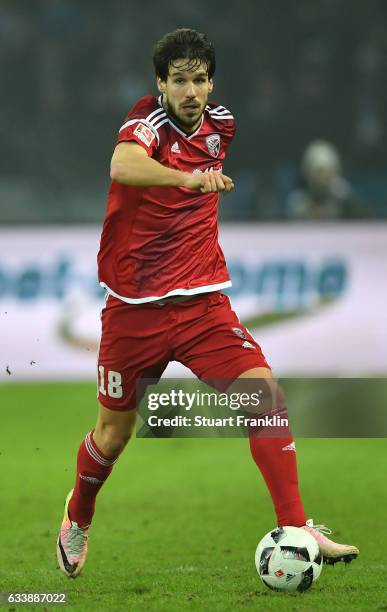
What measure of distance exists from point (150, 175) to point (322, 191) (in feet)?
20.7

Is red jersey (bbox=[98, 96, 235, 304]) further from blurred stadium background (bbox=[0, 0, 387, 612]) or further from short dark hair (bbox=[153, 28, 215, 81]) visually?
blurred stadium background (bbox=[0, 0, 387, 612])

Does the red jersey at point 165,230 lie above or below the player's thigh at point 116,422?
above

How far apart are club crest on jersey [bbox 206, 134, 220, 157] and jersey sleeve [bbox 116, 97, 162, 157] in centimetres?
27

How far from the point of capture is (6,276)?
1030 centimetres

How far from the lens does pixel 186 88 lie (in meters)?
4.91

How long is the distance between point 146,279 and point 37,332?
5309mm

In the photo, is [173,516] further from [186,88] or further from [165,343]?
[186,88]

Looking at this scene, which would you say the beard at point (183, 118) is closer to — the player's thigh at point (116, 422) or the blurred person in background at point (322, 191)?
the player's thigh at point (116, 422)

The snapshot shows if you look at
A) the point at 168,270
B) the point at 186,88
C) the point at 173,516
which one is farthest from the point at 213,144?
the point at 173,516

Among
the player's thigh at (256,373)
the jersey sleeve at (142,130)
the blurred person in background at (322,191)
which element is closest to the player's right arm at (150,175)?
the jersey sleeve at (142,130)

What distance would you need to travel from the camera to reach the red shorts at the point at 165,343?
16.4ft

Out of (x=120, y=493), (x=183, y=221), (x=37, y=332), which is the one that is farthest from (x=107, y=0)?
(x=183, y=221)

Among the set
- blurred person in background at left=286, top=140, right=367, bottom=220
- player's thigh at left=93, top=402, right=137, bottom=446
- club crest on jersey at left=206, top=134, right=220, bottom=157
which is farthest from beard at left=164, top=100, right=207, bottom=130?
blurred person in background at left=286, top=140, right=367, bottom=220

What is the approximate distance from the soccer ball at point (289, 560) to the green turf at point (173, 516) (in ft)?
0.18
